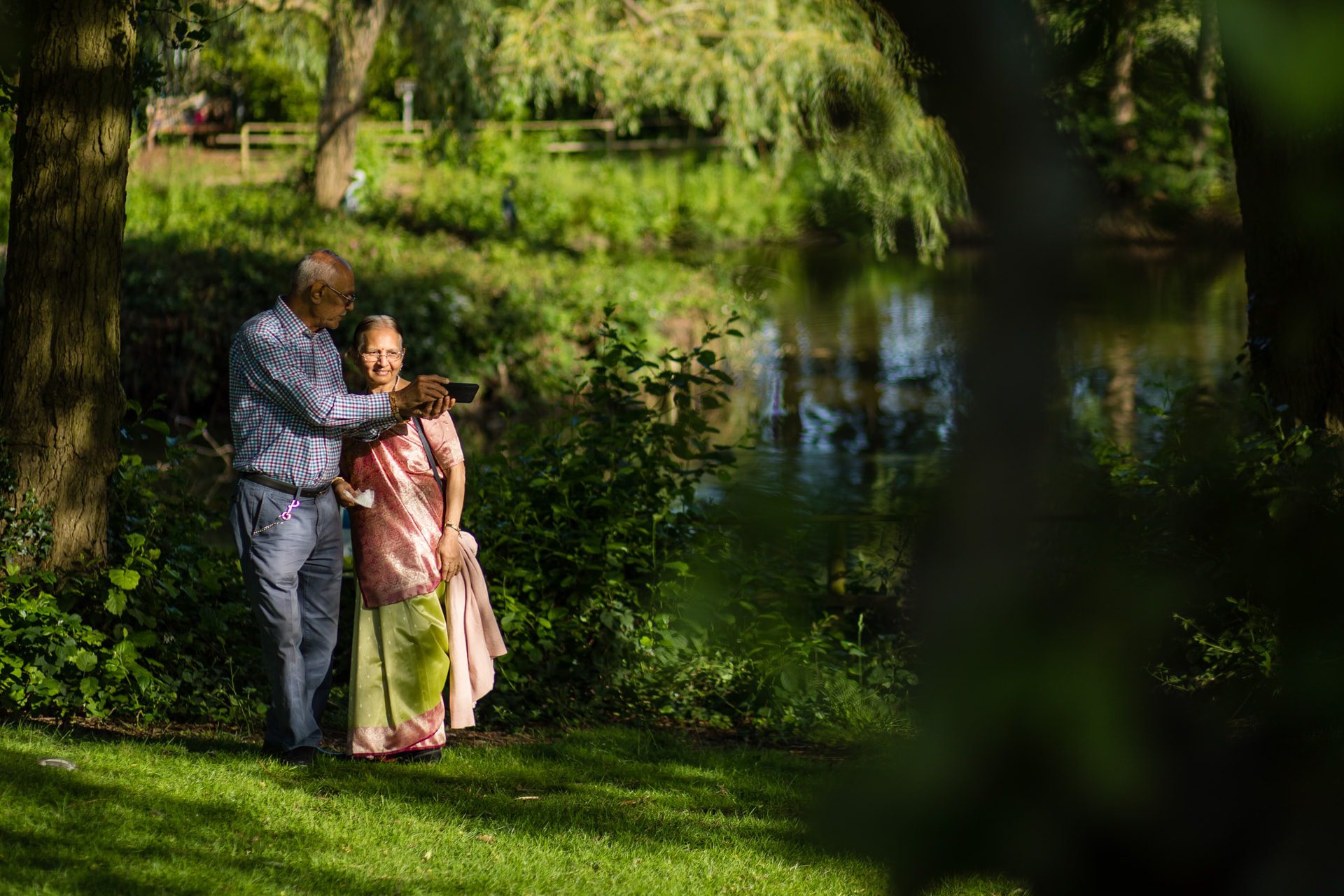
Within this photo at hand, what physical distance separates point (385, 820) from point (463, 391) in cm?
139

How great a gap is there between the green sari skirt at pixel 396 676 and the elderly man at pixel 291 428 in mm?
249

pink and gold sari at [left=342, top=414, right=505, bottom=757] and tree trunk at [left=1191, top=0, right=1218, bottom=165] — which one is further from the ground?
tree trunk at [left=1191, top=0, right=1218, bottom=165]

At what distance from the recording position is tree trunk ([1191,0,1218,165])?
2.24ft

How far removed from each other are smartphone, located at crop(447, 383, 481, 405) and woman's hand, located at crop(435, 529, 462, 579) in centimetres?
62

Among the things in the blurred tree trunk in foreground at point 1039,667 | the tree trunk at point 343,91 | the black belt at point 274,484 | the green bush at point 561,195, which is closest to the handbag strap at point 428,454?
the black belt at point 274,484

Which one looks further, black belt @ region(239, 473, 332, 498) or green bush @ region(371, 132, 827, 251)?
green bush @ region(371, 132, 827, 251)

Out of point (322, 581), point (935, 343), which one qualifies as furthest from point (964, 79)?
point (322, 581)

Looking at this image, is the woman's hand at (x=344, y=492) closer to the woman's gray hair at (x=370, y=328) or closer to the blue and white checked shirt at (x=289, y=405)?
the blue and white checked shirt at (x=289, y=405)

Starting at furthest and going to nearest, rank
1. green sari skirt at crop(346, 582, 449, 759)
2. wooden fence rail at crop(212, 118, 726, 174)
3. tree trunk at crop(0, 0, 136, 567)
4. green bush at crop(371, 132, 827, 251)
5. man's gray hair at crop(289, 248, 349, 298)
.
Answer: wooden fence rail at crop(212, 118, 726, 174) < green bush at crop(371, 132, 827, 251) < tree trunk at crop(0, 0, 136, 567) < green sari skirt at crop(346, 582, 449, 759) < man's gray hair at crop(289, 248, 349, 298)

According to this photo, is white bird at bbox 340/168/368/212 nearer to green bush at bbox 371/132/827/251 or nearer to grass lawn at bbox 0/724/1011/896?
green bush at bbox 371/132/827/251

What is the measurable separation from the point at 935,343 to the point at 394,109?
39.9 m

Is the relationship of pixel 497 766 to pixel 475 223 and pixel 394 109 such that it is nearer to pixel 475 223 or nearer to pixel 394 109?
pixel 475 223

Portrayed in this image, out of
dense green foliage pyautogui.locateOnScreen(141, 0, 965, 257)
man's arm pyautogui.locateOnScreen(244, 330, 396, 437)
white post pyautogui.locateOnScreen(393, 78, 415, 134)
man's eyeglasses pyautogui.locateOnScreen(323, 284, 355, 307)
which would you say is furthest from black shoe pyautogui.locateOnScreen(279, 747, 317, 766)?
white post pyautogui.locateOnScreen(393, 78, 415, 134)

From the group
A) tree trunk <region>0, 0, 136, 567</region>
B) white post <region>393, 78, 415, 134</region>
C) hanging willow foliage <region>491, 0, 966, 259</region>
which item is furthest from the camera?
white post <region>393, 78, 415, 134</region>
